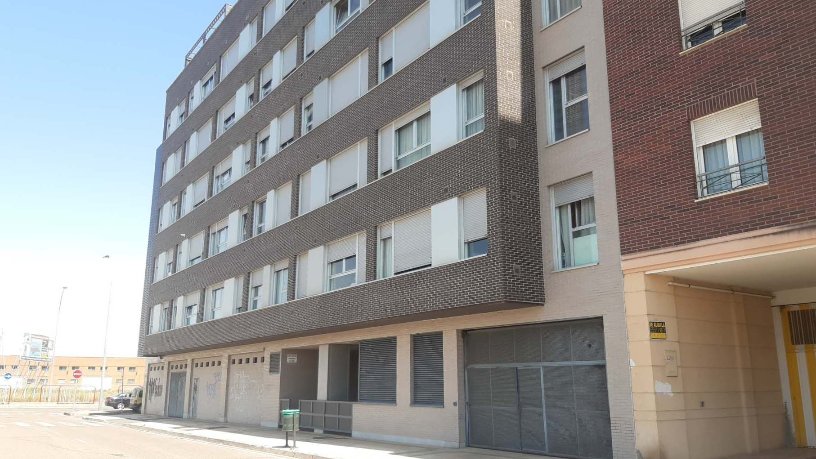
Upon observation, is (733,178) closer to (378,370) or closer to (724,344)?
(724,344)

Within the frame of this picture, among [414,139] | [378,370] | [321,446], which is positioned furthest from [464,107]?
[321,446]

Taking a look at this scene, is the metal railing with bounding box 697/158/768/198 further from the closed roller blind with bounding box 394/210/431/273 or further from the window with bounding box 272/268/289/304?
the window with bounding box 272/268/289/304

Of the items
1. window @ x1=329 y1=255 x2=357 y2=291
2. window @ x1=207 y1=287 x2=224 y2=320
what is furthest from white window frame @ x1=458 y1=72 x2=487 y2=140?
window @ x1=207 y1=287 x2=224 y2=320

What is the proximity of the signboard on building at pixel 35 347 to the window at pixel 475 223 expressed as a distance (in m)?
81.1

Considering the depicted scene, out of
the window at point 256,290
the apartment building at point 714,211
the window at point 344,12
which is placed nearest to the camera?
the apartment building at point 714,211

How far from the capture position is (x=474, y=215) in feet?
52.6

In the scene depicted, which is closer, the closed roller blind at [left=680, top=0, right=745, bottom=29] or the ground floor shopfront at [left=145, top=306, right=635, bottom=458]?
the closed roller blind at [left=680, top=0, right=745, bottom=29]

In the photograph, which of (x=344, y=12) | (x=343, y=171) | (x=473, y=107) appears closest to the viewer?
(x=473, y=107)

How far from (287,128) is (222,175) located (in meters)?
A: 7.76

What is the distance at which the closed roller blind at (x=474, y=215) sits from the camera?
1576 centimetres

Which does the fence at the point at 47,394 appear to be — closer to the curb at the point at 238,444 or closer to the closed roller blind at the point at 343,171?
the curb at the point at 238,444

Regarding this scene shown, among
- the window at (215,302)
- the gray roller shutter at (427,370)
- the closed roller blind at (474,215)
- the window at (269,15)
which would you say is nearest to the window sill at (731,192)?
the closed roller blind at (474,215)

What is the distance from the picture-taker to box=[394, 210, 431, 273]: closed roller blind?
17.7 metres

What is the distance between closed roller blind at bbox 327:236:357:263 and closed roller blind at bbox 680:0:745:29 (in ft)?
37.6
